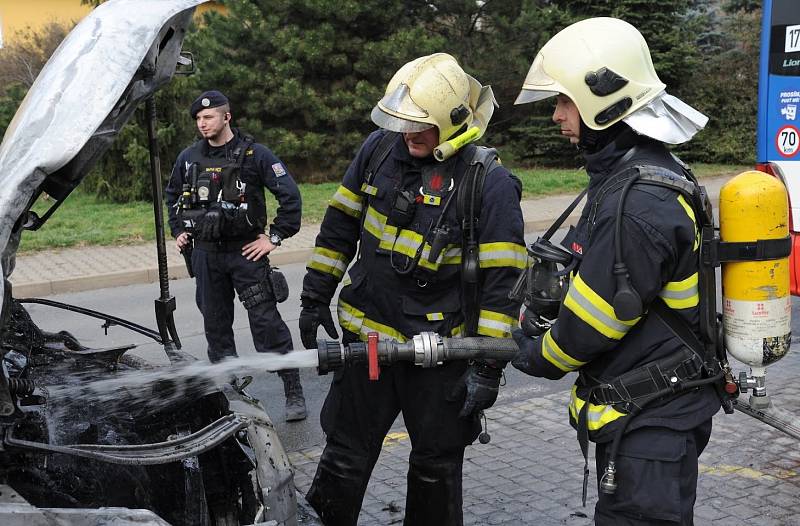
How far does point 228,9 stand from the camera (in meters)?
18.1

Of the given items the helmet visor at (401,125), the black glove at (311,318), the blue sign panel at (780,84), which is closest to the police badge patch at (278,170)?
the black glove at (311,318)

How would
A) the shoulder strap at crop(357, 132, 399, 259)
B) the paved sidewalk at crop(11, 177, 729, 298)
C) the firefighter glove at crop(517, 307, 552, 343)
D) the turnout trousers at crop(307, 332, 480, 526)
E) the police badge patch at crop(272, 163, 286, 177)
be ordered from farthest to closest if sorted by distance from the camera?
1. the paved sidewalk at crop(11, 177, 729, 298)
2. the police badge patch at crop(272, 163, 286, 177)
3. the shoulder strap at crop(357, 132, 399, 259)
4. the turnout trousers at crop(307, 332, 480, 526)
5. the firefighter glove at crop(517, 307, 552, 343)

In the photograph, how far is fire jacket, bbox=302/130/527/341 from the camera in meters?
3.43

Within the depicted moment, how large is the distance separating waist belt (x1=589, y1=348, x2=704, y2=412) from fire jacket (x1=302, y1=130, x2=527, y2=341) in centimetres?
76

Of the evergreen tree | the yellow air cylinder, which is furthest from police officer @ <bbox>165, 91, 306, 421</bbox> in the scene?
the evergreen tree

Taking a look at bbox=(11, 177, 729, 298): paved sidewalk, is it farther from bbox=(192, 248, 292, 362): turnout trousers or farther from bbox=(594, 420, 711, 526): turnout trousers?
bbox=(594, 420, 711, 526): turnout trousers

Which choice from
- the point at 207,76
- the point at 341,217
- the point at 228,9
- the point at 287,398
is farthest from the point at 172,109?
the point at 341,217

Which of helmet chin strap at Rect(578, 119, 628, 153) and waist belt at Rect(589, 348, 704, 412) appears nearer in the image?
waist belt at Rect(589, 348, 704, 412)

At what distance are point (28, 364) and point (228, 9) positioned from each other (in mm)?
16079

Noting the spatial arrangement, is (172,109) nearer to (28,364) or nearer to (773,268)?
(28,364)

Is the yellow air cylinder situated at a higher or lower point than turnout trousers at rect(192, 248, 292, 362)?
higher

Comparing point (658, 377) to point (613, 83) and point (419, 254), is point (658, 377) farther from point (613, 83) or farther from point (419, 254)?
point (419, 254)

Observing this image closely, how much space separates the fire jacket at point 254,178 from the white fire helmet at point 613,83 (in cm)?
307

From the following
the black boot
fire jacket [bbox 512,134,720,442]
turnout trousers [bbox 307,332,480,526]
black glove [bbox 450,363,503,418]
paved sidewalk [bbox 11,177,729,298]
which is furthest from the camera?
paved sidewalk [bbox 11,177,729,298]
